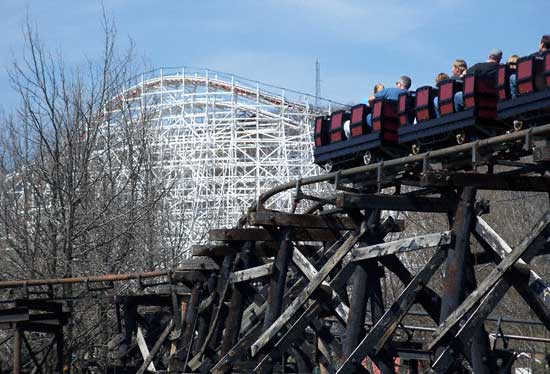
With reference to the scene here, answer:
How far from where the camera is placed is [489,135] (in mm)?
12438

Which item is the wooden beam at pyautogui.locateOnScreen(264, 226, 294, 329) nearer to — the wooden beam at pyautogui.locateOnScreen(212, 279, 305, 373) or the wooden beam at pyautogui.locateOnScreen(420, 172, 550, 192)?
the wooden beam at pyautogui.locateOnScreen(212, 279, 305, 373)

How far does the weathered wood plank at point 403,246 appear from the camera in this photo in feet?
38.6

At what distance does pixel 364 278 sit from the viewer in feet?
42.7

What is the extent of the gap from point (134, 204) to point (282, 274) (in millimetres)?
13416

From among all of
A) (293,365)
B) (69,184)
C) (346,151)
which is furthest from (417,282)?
(69,184)

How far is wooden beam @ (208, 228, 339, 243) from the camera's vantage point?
49.0 ft

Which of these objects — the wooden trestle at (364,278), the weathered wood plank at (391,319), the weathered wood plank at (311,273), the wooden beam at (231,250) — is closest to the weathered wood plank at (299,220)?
the wooden trestle at (364,278)

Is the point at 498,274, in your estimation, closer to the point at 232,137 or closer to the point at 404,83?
the point at 404,83

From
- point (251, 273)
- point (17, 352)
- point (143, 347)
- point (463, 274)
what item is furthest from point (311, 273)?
point (143, 347)

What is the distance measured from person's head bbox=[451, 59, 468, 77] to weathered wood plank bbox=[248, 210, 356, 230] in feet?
7.19

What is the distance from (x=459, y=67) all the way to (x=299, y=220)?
2.65m

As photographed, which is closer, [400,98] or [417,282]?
[417,282]

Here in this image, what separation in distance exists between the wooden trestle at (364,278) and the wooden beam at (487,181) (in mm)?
10

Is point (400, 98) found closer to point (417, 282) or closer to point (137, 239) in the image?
point (417, 282)
